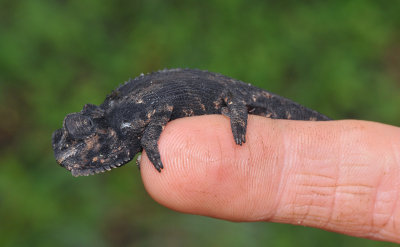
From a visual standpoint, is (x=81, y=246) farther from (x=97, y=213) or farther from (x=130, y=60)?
(x=130, y=60)

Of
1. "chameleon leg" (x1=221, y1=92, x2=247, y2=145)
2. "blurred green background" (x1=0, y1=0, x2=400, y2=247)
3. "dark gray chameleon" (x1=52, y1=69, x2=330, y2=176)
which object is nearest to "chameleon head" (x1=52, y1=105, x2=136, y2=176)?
"dark gray chameleon" (x1=52, y1=69, x2=330, y2=176)

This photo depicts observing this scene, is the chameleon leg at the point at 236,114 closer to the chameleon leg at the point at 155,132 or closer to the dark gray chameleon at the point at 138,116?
the dark gray chameleon at the point at 138,116

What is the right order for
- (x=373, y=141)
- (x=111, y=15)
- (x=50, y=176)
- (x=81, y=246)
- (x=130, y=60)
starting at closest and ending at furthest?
(x=373, y=141), (x=81, y=246), (x=50, y=176), (x=130, y=60), (x=111, y=15)

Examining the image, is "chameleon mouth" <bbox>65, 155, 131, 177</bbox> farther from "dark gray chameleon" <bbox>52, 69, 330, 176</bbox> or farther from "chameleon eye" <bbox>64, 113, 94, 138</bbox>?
"chameleon eye" <bbox>64, 113, 94, 138</bbox>

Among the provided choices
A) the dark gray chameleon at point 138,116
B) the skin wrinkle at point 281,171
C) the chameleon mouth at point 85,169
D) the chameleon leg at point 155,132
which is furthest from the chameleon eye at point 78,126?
the skin wrinkle at point 281,171

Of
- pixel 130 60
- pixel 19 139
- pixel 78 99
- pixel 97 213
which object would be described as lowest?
pixel 97 213

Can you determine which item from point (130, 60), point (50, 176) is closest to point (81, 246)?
point (50, 176)
